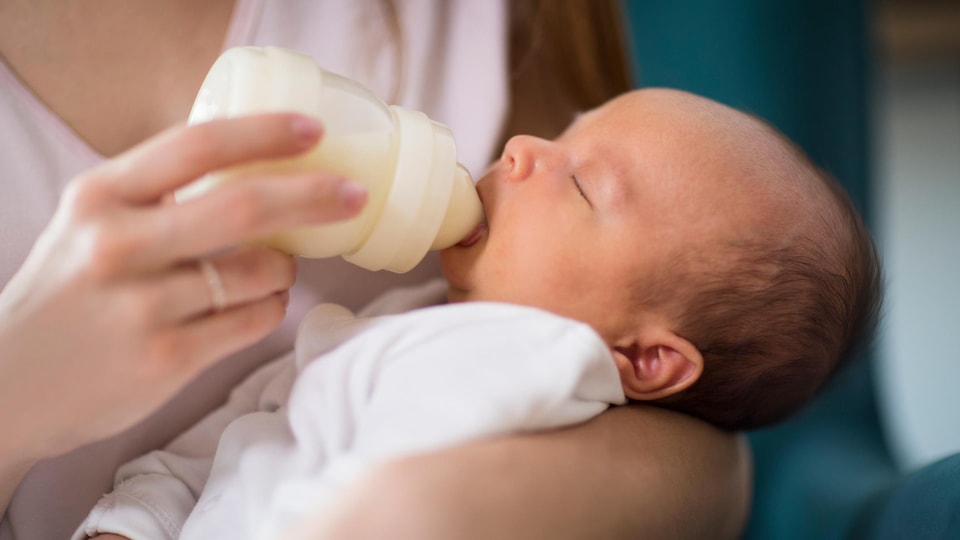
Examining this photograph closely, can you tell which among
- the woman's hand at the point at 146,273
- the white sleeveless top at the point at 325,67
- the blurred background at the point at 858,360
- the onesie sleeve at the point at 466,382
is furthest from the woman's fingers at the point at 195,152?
the blurred background at the point at 858,360

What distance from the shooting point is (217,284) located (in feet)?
1.90

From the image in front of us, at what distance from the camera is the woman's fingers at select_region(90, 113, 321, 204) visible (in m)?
0.54

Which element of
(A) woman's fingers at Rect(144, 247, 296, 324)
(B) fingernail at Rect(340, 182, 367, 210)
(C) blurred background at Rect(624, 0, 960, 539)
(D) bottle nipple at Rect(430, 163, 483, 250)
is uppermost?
(B) fingernail at Rect(340, 182, 367, 210)

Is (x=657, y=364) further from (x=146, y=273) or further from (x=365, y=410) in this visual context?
(x=146, y=273)

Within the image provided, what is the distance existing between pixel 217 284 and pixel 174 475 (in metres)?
0.30

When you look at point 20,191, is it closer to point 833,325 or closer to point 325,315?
point 325,315

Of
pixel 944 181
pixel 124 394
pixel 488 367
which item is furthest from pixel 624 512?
pixel 944 181

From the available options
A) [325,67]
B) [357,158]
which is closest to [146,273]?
[357,158]

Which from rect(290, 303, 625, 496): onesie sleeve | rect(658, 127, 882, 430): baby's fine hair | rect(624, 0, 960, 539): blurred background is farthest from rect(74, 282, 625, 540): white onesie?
rect(624, 0, 960, 539): blurred background

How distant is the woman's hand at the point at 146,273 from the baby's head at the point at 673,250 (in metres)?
0.25

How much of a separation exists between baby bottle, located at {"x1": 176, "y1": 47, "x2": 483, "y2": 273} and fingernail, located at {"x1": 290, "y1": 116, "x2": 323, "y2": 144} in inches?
0.8

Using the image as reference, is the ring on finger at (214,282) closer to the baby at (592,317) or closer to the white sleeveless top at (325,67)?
the baby at (592,317)

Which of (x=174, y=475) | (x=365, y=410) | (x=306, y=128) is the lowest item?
(x=174, y=475)

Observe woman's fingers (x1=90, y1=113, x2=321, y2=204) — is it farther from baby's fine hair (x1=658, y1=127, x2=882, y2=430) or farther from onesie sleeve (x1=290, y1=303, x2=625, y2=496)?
baby's fine hair (x1=658, y1=127, x2=882, y2=430)
